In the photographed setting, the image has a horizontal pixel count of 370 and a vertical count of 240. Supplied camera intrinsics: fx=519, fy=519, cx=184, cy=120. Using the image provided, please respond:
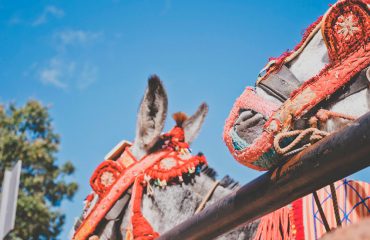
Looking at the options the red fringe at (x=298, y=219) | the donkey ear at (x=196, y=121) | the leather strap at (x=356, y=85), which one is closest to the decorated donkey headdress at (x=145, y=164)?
the donkey ear at (x=196, y=121)

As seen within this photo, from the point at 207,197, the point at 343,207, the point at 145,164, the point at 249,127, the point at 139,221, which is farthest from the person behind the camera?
the point at 145,164

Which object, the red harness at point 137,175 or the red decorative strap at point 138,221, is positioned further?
the red harness at point 137,175

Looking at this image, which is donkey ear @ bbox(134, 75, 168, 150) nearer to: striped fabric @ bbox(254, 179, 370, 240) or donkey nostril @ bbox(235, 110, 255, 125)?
striped fabric @ bbox(254, 179, 370, 240)

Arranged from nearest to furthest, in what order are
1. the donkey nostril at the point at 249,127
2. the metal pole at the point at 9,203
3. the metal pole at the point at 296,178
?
the metal pole at the point at 296,178 → the donkey nostril at the point at 249,127 → the metal pole at the point at 9,203

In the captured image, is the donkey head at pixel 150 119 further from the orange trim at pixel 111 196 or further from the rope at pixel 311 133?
the rope at pixel 311 133

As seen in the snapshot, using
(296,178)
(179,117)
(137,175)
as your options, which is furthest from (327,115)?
(179,117)

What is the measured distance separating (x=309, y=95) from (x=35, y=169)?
1461 centimetres

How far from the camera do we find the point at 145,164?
402 cm

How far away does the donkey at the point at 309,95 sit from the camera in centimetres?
186

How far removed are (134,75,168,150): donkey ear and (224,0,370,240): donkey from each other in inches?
82.9

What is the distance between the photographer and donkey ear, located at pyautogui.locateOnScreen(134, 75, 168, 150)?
4246 mm

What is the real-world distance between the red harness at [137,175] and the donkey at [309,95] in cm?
170

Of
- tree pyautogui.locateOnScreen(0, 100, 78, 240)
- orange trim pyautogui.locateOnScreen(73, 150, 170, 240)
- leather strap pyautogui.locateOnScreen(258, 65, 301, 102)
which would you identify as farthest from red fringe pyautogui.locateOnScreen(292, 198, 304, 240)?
tree pyautogui.locateOnScreen(0, 100, 78, 240)

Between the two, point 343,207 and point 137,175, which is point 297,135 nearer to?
point 343,207
